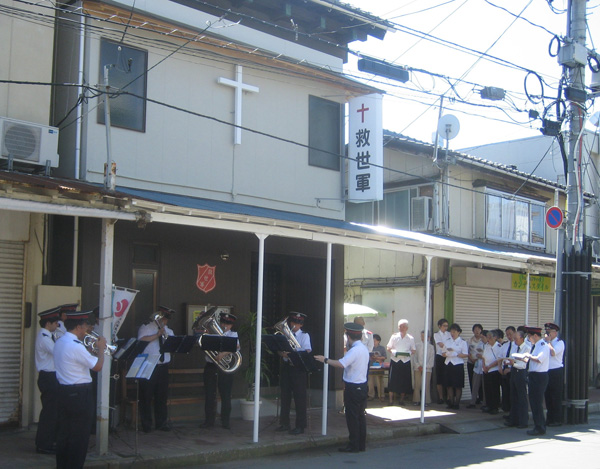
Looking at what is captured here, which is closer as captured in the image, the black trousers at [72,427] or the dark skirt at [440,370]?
the black trousers at [72,427]

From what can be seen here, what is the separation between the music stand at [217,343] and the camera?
1081cm

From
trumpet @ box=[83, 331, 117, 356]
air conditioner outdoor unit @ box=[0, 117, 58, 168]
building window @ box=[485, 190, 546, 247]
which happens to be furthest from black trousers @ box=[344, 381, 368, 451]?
building window @ box=[485, 190, 546, 247]

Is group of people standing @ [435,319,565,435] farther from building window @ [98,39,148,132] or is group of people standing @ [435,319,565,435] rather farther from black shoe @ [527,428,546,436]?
building window @ [98,39,148,132]

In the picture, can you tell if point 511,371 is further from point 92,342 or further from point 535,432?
point 92,342

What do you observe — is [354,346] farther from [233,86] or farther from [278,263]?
[233,86]

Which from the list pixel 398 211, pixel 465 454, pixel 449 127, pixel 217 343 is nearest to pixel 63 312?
pixel 217 343

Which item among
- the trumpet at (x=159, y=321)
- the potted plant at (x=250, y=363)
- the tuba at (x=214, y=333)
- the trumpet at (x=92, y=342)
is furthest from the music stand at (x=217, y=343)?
the trumpet at (x=92, y=342)

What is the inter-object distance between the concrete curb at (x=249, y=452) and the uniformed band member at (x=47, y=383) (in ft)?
2.60

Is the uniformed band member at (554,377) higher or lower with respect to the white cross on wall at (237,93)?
lower

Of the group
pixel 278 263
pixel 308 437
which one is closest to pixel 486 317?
pixel 278 263

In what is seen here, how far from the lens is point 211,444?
1027 centimetres

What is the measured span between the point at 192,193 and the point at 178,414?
12.6 feet

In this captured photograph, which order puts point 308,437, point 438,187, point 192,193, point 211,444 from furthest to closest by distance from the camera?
point 438,187 < point 192,193 < point 308,437 < point 211,444

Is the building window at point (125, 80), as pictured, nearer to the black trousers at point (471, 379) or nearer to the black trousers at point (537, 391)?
the black trousers at point (537, 391)
